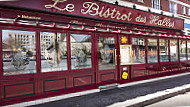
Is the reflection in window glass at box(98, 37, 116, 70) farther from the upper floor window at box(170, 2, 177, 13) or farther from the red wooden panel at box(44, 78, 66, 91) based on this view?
the upper floor window at box(170, 2, 177, 13)

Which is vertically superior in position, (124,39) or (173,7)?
(173,7)

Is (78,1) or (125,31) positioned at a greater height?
(78,1)

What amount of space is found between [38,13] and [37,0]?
1.35 feet

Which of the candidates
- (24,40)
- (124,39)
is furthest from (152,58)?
(24,40)

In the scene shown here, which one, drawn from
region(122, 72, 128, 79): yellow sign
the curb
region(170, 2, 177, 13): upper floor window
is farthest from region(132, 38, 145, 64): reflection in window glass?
region(170, 2, 177, 13): upper floor window

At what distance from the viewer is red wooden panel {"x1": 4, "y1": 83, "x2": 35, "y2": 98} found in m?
3.67

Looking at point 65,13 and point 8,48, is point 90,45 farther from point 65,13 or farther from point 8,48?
point 8,48

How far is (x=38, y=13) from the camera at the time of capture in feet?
13.4

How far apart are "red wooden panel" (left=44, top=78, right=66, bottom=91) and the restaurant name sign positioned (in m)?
2.53

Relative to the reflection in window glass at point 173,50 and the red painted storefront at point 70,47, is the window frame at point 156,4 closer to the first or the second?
the red painted storefront at point 70,47

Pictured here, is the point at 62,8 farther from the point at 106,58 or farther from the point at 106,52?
the point at 106,58

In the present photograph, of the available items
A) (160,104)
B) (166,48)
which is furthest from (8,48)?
(166,48)

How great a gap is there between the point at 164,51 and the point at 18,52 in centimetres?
773

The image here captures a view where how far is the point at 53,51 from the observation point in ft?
14.9
